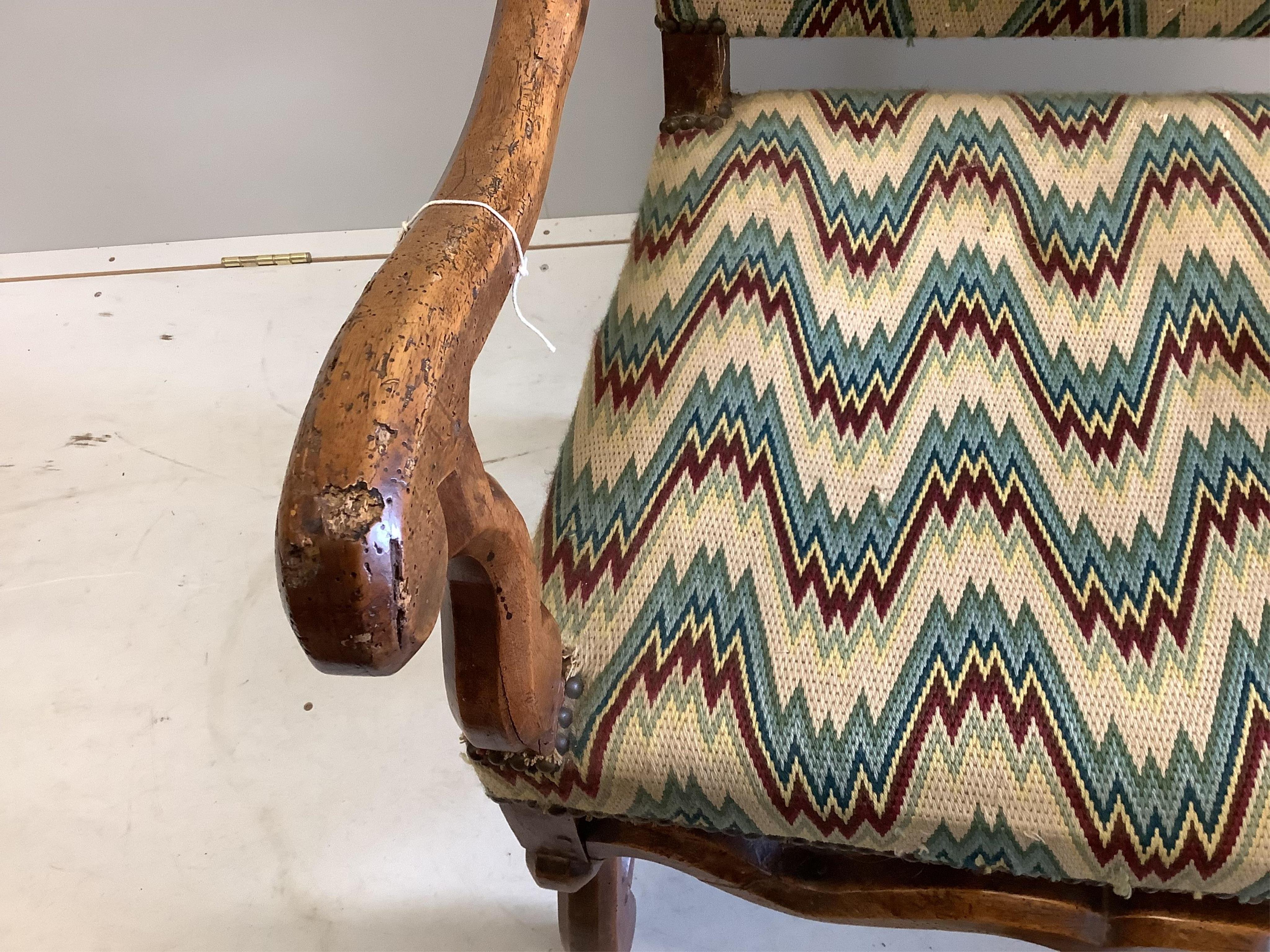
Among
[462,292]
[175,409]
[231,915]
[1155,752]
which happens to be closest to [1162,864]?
[1155,752]

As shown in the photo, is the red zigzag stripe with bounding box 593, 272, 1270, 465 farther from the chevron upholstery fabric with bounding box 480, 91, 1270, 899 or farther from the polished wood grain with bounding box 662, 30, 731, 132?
the polished wood grain with bounding box 662, 30, 731, 132

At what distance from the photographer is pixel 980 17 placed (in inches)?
24.8

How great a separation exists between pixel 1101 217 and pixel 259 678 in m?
0.79

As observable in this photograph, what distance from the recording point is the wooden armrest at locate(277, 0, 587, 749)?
0.26m

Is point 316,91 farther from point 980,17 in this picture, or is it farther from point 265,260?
point 980,17

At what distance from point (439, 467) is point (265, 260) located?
42.7 inches

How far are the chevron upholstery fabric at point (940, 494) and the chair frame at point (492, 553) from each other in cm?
4

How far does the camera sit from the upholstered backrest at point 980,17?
0.61m

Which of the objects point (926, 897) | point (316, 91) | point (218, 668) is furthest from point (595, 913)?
point (316, 91)

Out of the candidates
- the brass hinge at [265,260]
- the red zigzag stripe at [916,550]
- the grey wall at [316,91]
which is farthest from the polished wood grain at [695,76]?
the brass hinge at [265,260]

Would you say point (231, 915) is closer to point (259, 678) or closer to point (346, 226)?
point (259, 678)

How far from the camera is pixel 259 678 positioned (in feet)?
3.08

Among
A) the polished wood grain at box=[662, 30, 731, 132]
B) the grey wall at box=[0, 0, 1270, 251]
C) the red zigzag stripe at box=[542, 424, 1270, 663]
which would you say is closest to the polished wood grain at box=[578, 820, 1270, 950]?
the red zigzag stripe at box=[542, 424, 1270, 663]

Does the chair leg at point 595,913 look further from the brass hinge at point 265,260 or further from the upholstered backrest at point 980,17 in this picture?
the brass hinge at point 265,260
